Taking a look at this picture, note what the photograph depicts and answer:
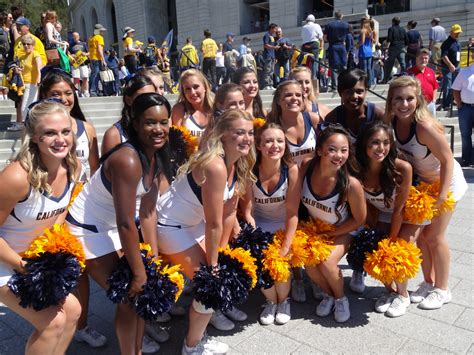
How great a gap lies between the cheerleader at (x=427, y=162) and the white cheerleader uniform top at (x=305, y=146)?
66 centimetres

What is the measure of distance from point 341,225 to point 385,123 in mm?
868

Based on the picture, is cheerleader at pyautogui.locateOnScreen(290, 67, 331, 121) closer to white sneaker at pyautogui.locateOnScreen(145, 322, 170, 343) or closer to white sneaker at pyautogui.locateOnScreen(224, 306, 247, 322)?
white sneaker at pyautogui.locateOnScreen(224, 306, 247, 322)

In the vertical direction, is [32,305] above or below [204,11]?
below

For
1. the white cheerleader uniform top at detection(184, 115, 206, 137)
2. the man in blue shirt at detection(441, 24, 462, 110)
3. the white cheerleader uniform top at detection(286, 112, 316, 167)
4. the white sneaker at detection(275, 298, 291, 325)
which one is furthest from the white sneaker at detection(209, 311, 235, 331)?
the man in blue shirt at detection(441, 24, 462, 110)

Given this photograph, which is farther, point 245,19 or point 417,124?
point 245,19

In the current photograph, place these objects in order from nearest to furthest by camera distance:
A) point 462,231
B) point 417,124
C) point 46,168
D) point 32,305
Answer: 1. point 32,305
2. point 46,168
3. point 417,124
4. point 462,231

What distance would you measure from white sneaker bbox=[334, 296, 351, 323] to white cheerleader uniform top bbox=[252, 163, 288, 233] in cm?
75

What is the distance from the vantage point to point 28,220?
2373mm

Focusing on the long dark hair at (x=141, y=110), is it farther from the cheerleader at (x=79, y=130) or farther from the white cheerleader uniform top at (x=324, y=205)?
the white cheerleader uniform top at (x=324, y=205)

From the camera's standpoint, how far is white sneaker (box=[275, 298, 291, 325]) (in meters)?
3.24

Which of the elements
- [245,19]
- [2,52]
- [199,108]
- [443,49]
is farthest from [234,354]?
[245,19]

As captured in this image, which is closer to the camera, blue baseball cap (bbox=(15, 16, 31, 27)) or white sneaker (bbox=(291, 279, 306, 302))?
white sneaker (bbox=(291, 279, 306, 302))

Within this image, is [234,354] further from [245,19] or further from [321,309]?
[245,19]

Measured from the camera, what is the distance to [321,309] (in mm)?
3357
